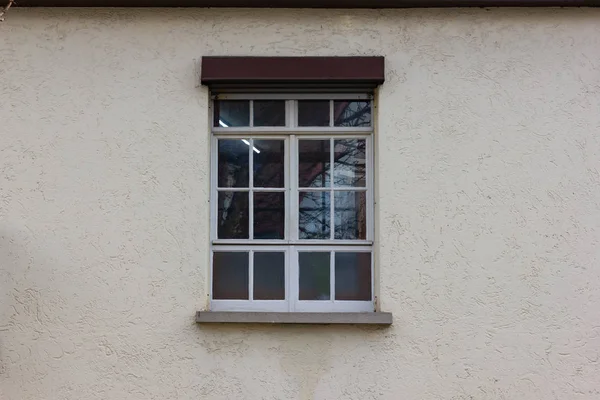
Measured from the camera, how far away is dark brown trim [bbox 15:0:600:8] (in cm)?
475

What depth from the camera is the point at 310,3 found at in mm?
4820

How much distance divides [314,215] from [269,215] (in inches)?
14.8

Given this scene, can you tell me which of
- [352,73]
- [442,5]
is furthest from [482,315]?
[442,5]

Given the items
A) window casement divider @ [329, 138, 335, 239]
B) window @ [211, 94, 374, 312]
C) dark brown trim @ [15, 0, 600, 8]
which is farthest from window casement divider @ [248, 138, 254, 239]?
dark brown trim @ [15, 0, 600, 8]

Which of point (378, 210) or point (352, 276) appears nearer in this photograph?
point (378, 210)

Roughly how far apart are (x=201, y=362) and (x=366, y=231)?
5.53 feet

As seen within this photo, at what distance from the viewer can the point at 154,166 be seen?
4809mm

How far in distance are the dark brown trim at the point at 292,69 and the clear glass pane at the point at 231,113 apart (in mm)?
270

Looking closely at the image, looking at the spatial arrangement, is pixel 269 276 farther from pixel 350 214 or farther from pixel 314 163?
pixel 314 163

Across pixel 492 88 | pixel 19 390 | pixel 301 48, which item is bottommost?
pixel 19 390

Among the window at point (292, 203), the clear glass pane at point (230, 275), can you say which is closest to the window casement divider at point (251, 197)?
the window at point (292, 203)

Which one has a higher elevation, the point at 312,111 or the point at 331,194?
the point at 312,111

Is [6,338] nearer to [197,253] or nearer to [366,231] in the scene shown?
[197,253]

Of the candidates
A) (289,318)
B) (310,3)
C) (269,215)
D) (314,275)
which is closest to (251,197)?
(269,215)
